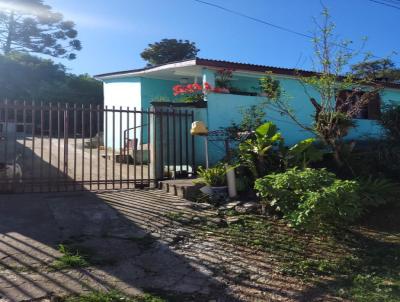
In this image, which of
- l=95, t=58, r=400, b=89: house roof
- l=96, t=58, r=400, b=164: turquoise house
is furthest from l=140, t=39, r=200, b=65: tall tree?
l=95, t=58, r=400, b=89: house roof

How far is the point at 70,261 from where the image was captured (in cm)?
445

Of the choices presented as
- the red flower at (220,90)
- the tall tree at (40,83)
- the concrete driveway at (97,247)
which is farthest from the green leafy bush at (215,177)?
the tall tree at (40,83)

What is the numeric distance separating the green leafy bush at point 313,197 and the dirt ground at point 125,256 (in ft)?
2.83

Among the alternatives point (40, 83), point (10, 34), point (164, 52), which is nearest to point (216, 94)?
point (40, 83)

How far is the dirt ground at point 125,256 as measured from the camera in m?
3.96

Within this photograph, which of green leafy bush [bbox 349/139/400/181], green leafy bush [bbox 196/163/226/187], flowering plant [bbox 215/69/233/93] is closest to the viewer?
green leafy bush [bbox 196/163/226/187]

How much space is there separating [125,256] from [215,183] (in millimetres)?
3226

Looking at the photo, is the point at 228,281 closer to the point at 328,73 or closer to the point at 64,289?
the point at 64,289

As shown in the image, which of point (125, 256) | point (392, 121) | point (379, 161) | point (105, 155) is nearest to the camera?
point (125, 256)

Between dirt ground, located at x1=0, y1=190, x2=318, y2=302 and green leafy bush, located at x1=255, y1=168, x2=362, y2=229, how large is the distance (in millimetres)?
863

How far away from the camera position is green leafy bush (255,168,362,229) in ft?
17.4

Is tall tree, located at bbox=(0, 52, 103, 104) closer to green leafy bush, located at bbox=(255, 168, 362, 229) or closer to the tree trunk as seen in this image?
the tree trunk

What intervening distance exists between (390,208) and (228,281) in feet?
12.1

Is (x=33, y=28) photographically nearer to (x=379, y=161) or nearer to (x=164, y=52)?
(x=164, y=52)
